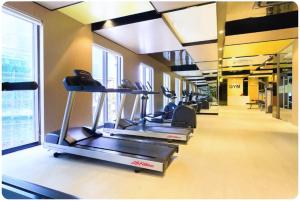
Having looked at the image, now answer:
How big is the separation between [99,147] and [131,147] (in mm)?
459

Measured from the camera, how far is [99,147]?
2.66 meters

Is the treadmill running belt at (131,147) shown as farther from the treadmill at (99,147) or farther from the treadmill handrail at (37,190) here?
the treadmill handrail at (37,190)

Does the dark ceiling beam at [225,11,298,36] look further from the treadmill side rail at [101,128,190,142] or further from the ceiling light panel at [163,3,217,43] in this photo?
the treadmill side rail at [101,128,190,142]

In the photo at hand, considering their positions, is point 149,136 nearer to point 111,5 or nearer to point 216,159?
point 216,159

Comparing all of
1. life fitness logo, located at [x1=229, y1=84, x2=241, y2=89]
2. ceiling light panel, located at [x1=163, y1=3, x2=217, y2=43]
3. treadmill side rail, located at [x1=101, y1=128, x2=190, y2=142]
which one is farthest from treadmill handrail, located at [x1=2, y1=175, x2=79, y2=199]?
life fitness logo, located at [x1=229, y1=84, x2=241, y2=89]

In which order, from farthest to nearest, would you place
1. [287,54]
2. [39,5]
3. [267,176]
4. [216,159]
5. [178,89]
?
[178,89] → [287,54] → [39,5] → [216,159] → [267,176]

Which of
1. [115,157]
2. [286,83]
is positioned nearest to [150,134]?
[115,157]

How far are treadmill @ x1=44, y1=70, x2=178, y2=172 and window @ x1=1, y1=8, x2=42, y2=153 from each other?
852 mm

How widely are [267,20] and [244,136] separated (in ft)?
Result: 9.43

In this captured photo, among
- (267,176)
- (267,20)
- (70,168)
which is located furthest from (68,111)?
(267,20)

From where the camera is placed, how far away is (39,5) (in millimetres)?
3377

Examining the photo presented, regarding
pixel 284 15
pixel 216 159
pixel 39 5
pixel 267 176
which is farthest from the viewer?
pixel 284 15

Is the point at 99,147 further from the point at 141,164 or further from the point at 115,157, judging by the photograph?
the point at 141,164

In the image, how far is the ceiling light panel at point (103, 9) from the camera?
11.2 feet
